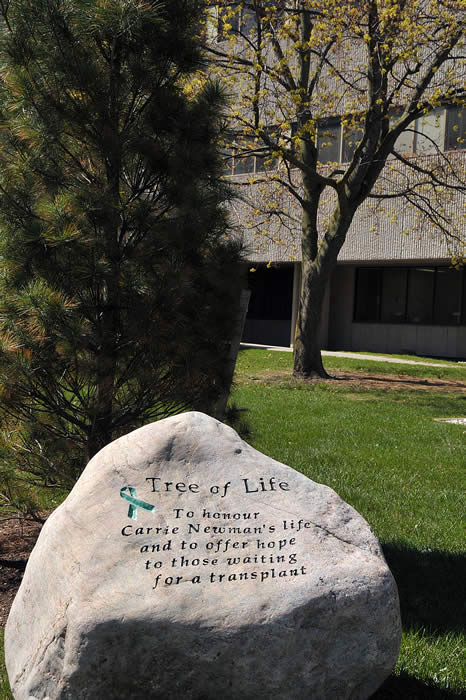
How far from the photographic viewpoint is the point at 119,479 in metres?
3.31

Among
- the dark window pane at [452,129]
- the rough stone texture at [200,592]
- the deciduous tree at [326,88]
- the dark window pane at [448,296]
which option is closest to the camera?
the rough stone texture at [200,592]

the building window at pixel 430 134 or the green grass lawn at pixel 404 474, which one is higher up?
the building window at pixel 430 134

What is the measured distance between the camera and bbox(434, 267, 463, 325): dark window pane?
23312 millimetres

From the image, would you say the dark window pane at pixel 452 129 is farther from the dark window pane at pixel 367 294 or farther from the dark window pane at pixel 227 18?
the dark window pane at pixel 227 18

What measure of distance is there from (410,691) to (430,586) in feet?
4.31

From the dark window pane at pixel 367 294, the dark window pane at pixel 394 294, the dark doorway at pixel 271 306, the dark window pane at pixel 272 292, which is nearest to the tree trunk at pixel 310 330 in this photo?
the dark window pane at pixel 394 294

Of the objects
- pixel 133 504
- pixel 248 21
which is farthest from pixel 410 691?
pixel 248 21

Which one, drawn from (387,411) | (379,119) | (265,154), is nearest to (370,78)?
(379,119)

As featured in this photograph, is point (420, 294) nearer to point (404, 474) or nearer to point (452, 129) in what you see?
point (452, 129)

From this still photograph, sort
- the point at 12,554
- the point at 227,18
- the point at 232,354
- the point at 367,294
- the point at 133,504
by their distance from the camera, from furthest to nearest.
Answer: the point at 367,294 → the point at 227,18 → the point at 12,554 → the point at 232,354 → the point at 133,504

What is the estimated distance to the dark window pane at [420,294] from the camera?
23844 millimetres

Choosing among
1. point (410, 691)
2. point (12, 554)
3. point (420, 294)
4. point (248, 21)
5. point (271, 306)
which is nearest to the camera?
point (410, 691)

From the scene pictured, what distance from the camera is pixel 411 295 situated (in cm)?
2417

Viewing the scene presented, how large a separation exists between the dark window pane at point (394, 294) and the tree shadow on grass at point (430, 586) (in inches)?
776
